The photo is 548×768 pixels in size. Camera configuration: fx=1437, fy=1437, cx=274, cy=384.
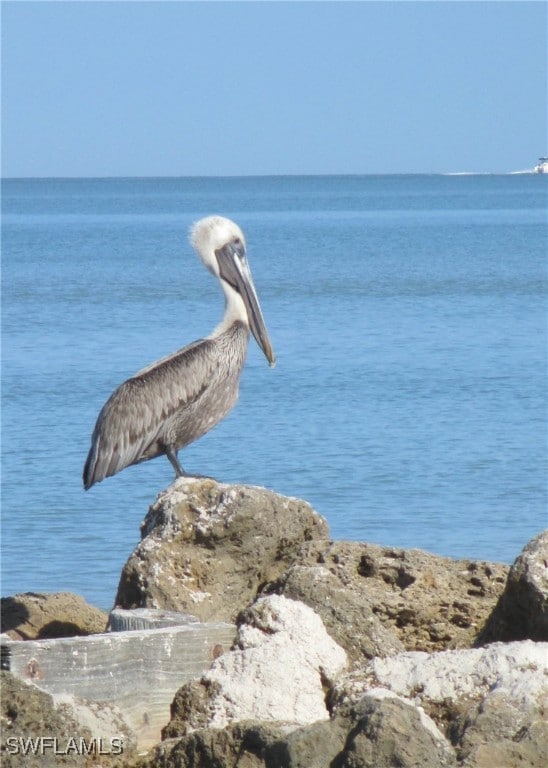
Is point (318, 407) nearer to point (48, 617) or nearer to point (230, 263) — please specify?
point (230, 263)

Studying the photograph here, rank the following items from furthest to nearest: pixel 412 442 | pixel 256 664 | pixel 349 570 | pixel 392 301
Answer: pixel 392 301, pixel 412 442, pixel 349 570, pixel 256 664

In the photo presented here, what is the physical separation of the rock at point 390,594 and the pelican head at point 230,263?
2360mm

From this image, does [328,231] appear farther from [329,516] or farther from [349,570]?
[349,570]

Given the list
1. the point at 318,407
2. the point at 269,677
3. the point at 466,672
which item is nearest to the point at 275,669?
the point at 269,677

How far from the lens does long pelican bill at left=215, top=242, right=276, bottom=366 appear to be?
7215mm

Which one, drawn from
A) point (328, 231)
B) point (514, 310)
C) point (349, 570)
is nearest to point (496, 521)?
point (349, 570)

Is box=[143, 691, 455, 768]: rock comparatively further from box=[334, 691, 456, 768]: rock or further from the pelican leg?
the pelican leg

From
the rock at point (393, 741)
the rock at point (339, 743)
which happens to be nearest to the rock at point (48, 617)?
the rock at point (339, 743)

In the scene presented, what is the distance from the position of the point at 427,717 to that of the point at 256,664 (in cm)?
65

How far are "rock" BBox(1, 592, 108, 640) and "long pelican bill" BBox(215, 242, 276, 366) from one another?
6.87 ft

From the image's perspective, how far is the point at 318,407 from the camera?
1342cm

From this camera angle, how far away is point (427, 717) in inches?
145

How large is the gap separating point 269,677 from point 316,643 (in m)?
0.21

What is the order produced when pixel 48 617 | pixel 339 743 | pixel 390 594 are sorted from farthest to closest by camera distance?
pixel 48 617 → pixel 390 594 → pixel 339 743
